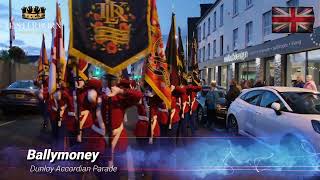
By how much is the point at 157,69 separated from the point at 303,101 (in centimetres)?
381

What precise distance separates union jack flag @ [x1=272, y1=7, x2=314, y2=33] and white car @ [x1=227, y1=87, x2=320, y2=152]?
15.8 ft

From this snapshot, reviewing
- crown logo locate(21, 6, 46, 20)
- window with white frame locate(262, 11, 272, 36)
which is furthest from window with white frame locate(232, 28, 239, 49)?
crown logo locate(21, 6, 46, 20)

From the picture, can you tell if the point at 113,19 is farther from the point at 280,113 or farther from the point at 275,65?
the point at 275,65

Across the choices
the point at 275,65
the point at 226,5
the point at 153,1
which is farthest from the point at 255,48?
the point at 153,1

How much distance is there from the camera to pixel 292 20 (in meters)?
15.7

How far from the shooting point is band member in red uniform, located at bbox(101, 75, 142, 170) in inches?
218

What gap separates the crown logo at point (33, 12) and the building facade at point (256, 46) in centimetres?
1012

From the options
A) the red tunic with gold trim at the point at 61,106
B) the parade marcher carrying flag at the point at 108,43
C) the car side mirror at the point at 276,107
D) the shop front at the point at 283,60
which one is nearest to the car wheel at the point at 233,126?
the car side mirror at the point at 276,107

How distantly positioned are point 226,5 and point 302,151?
101ft

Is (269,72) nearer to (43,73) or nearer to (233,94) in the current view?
(233,94)

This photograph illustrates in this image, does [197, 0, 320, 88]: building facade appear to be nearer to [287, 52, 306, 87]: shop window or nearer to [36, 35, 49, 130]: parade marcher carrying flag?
[287, 52, 306, 87]: shop window

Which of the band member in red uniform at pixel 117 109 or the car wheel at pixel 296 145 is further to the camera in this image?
the car wheel at pixel 296 145

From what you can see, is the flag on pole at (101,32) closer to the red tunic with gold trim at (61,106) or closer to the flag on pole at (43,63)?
the red tunic with gold trim at (61,106)

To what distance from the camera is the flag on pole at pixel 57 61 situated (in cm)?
730
